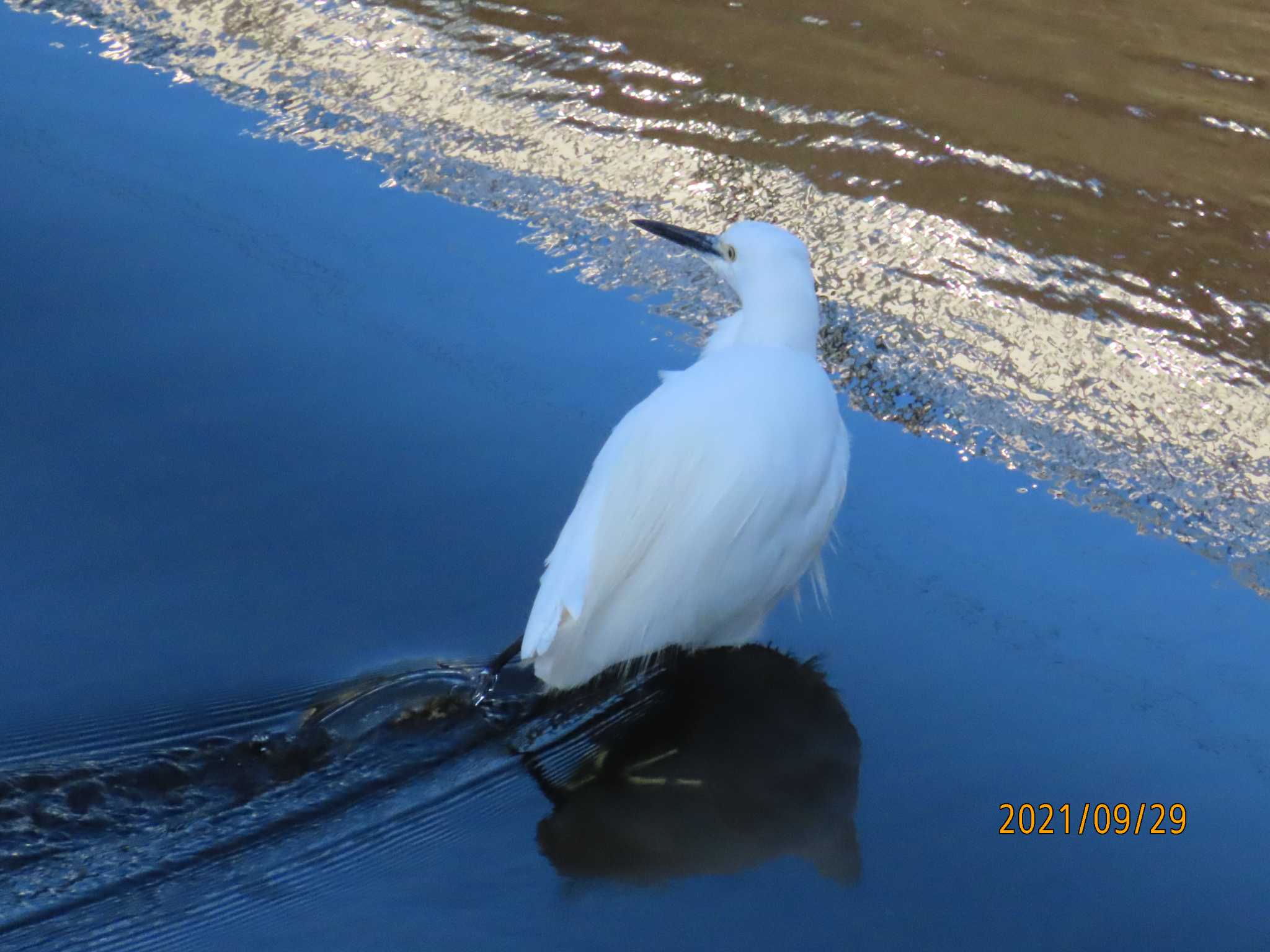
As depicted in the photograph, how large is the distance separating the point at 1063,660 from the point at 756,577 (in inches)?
21.3

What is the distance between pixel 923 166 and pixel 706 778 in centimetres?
200

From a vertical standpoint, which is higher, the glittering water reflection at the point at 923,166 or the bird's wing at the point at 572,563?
the glittering water reflection at the point at 923,166

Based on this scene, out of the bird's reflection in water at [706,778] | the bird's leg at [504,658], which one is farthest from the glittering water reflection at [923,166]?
the bird's leg at [504,658]

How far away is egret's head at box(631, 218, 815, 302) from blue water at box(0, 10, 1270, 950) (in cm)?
32

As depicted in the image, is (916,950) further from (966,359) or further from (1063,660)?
(966,359)

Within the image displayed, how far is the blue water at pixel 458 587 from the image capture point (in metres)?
1.81

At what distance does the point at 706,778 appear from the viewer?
6.55ft

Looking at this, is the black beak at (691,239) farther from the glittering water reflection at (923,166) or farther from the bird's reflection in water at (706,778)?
the bird's reflection in water at (706,778)
